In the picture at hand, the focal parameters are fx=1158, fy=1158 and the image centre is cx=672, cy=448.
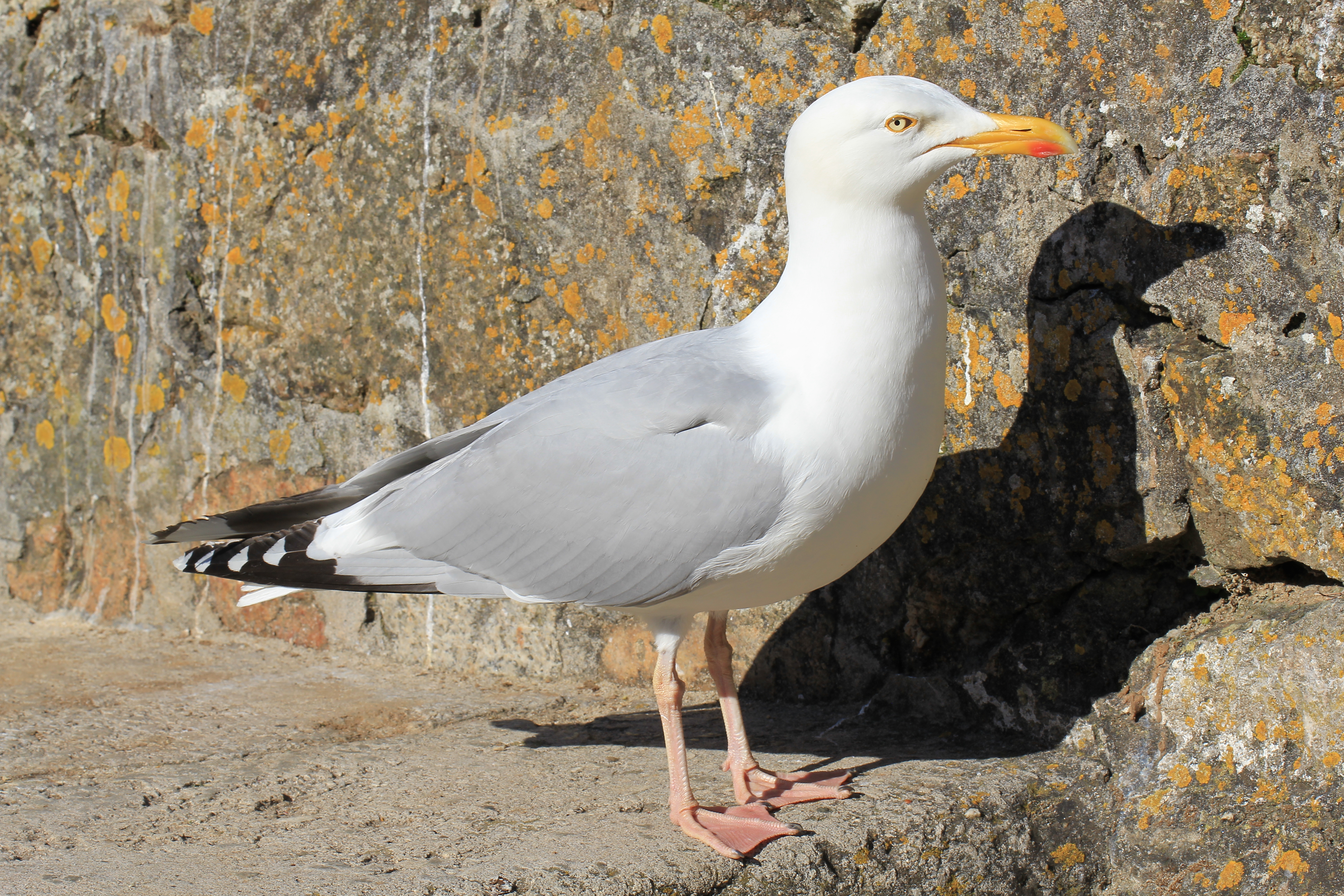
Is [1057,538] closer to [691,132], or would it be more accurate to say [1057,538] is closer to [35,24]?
[691,132]

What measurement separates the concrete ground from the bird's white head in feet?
4.18

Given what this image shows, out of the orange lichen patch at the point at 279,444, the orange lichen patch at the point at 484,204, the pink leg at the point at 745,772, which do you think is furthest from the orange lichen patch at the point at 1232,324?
the orange lichen patch at the point at 279,444

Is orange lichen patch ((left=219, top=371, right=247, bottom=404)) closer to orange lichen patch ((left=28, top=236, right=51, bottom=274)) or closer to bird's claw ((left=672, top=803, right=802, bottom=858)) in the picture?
orange lichen patch ((left=28, top=236, right=51, bottom=274))

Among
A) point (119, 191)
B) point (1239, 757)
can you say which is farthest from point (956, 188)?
point (119, 191)

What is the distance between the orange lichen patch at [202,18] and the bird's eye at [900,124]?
2.42 meters

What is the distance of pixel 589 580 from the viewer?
2283mm

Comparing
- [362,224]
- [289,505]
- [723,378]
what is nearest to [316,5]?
[362,224]

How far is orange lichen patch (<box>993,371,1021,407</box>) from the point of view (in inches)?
108

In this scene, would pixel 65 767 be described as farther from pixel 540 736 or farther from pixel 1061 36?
pixel 1061 36

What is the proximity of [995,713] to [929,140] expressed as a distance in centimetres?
140

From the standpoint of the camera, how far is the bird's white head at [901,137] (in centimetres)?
221

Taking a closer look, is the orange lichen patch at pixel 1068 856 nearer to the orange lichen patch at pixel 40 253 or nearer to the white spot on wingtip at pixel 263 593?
the white spot on wingtip at pixel 263 593

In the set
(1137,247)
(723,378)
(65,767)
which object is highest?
(1137,247)

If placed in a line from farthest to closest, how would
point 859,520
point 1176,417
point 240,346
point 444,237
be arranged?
point 240,346
point 444,237
point 1176,417
point 859,520
